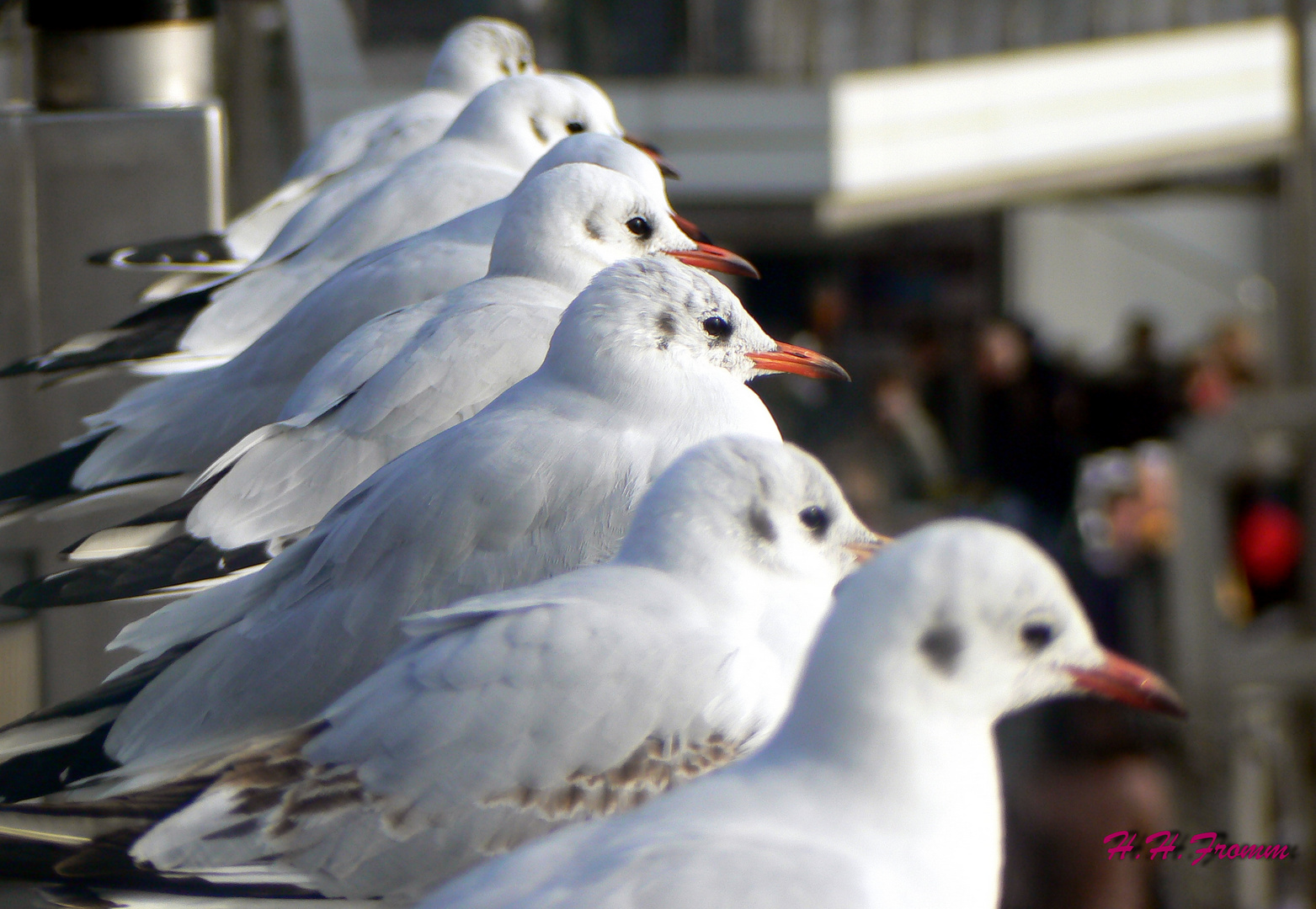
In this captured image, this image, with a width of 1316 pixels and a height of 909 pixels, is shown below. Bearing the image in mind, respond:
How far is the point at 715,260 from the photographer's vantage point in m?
2.68

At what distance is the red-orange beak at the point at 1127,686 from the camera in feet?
4.42

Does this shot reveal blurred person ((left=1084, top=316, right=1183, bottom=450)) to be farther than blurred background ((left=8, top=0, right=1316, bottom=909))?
Yes

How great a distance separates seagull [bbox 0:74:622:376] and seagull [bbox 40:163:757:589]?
1.93 feet

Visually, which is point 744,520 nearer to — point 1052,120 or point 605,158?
point 605,158

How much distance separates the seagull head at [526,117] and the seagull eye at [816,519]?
146 centimetres

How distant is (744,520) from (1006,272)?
13.1 m

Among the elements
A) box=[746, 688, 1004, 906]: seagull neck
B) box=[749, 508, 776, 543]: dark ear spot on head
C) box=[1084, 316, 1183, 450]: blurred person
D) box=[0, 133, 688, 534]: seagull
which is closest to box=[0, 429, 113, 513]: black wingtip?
box=[0, 133, 688, 534]: seagull

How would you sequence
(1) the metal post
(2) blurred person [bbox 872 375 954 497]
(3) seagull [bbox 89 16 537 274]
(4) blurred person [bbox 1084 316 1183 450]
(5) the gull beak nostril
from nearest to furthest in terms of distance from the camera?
(5) the gull beak nostril
(3) seagull [bbox 89 16 537 274]
(1) the metal post
(2) blurred person [bbox 872 375 954 497]
(4) blurred person [bbox 1084 316 1183 450]

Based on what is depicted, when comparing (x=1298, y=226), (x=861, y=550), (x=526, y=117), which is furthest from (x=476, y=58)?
(x=1298, y=226)

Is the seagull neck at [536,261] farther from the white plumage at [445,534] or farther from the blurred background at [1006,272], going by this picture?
the blurred background at [1006,272]

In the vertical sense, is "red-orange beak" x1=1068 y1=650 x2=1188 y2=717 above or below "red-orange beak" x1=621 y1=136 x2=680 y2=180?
below

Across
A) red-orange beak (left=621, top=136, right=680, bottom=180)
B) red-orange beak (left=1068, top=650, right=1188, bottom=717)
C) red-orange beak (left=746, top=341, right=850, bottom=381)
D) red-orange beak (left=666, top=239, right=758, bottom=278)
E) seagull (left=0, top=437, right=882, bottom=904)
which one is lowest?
seagull (left=0, top=437, right=882, bottom=904)

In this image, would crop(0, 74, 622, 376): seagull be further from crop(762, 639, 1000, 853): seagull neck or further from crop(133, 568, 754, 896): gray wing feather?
crop(762, 639, 1000, 853): seagull neck

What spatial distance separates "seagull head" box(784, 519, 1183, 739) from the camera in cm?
120
